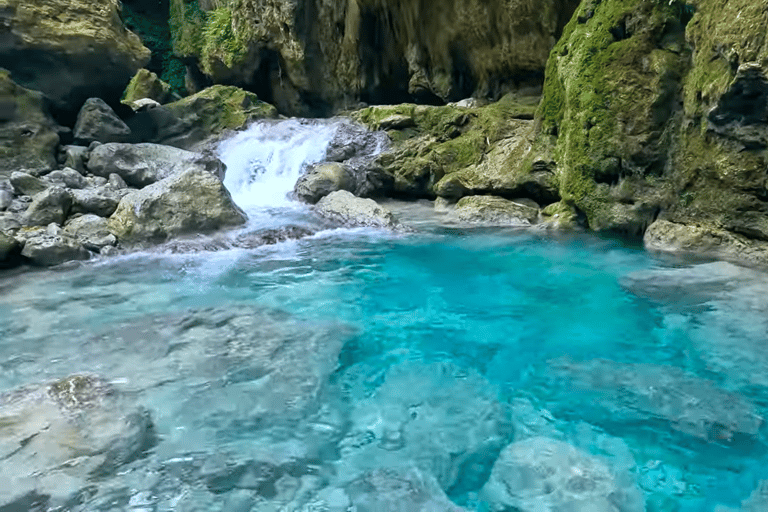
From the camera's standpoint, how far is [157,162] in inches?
477

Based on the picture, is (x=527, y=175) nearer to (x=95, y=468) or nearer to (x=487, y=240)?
(x=487, y=240)

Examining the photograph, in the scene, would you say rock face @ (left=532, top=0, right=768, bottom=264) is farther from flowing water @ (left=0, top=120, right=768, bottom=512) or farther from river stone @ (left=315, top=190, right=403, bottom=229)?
river stone @ (left=315, top=190, right=403, bottom=229)

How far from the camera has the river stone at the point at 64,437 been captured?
2.85m

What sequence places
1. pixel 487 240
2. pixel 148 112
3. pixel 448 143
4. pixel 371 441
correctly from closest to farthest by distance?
pixel 371 441
pixel 487 240
pixel 448 143
pixel 148 112

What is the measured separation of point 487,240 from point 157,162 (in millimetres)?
7569

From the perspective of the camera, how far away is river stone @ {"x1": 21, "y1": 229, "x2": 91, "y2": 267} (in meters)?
7.30

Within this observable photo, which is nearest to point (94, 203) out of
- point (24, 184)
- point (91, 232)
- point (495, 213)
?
point (91, 232)

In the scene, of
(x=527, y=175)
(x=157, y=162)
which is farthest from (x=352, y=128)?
(x=527, y=175)

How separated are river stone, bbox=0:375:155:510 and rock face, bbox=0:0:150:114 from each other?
1031cm

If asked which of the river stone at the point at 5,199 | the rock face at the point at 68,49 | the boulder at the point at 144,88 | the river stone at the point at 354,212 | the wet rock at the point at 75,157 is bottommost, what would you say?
the river stone at the point at 354,212

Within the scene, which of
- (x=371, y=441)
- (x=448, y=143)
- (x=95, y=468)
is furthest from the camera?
(x=448, y=143)

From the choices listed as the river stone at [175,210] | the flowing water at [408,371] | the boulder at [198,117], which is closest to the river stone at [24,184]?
the river stone at [175,210]

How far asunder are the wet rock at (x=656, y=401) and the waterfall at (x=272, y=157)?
27.6ft

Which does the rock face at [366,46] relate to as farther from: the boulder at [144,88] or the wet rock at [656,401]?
the wet rock at [656,401]
